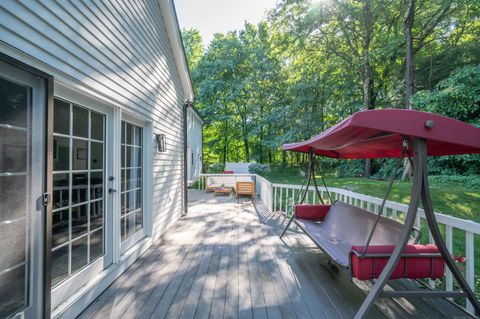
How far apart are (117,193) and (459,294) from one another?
3.62 metres

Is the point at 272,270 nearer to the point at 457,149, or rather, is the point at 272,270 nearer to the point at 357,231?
the point at 357,231

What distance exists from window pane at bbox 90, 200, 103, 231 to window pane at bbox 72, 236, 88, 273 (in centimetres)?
17

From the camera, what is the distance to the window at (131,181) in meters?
3.30

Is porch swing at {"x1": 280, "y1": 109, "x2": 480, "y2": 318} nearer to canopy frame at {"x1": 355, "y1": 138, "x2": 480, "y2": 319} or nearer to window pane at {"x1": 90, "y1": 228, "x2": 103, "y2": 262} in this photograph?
canopy frame at {"x1": 355, "y1": 138, "x2": 480, "y2": 319}

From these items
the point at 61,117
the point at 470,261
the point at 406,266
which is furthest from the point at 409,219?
the point at 61,117

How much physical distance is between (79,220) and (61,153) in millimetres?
731

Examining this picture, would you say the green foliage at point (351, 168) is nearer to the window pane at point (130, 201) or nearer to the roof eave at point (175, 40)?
the roof eave at point (175, 40)

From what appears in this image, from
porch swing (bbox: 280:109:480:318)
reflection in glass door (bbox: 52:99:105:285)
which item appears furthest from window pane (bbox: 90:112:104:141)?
porch swing (bbox: 280:109:480:318)

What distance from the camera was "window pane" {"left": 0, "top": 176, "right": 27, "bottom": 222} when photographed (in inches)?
61.1

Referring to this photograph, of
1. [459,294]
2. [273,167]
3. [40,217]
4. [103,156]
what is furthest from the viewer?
[273,167]

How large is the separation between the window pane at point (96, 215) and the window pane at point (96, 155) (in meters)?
0.42

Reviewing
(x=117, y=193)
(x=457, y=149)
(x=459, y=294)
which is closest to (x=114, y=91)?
(x=117, y=193)

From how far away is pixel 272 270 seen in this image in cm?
305

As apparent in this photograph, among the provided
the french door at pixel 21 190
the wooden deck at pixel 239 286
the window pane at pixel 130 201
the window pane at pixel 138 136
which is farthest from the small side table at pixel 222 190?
the french door at pixel 21 190
